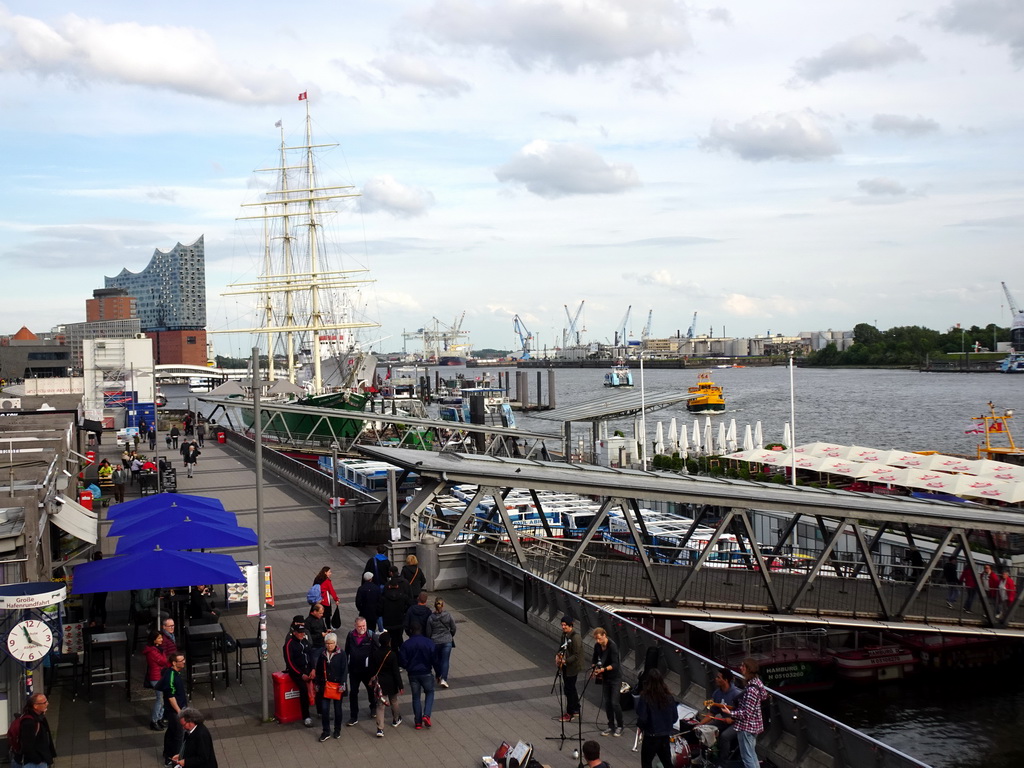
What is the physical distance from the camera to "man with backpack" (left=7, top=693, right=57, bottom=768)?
904cm

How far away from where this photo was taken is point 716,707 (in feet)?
30.7

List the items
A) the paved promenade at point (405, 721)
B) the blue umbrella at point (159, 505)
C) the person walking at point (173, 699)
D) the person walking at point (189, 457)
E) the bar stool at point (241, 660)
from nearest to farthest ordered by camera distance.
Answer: the person walking at point (173, 699) < the paved promenade at point (405, 721) < the bar stool at point (241, 660) < the blue umbrella at point (159, 505) < the person walking at point (189, 457)

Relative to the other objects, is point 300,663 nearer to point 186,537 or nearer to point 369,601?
point 369,601

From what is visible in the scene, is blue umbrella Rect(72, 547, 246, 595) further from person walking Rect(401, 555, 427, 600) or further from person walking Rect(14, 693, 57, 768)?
person walking Rect(14, 693, 57, 768)

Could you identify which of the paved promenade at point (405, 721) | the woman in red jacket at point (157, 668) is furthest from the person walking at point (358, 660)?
the woman in red jacket at point (157, 668)

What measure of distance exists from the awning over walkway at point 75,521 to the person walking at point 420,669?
5.60 meters

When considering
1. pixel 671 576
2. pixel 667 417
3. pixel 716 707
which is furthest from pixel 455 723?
pixel 667 417

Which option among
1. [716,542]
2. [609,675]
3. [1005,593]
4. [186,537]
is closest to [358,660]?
[609,675]

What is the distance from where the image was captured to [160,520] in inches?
606

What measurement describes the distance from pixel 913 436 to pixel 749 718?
81456 millimetres

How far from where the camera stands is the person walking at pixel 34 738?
29.7 ft

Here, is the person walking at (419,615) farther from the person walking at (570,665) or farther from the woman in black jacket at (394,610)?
the person walking at (570,665)

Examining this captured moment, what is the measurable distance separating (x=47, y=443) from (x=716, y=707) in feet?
50.5

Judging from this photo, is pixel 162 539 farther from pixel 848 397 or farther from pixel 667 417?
pixel 848 397
